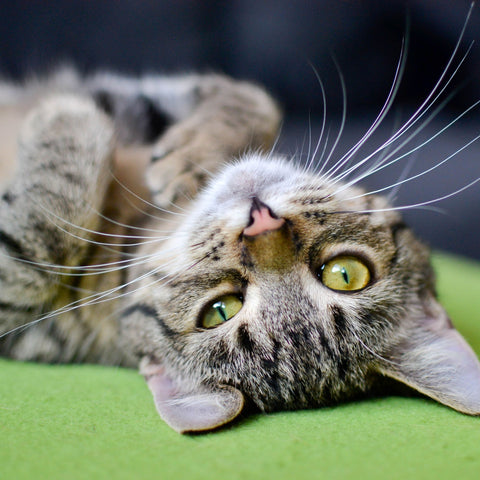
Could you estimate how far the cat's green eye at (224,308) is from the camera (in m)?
1.30

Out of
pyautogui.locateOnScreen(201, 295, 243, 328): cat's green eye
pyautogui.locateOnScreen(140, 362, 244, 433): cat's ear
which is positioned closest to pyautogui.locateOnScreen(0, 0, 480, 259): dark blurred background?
pyautogui.locateOnScreen(201, 295, 243, 328): cat's green eye

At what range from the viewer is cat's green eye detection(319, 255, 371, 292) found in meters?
1.29

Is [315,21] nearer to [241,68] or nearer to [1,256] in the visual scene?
[241,68]

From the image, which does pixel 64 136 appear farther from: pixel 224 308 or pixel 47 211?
pixel 224 308

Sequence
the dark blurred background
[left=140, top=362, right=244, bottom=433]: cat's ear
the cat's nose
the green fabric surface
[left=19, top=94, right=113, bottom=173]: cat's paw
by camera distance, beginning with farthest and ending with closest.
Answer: the dark blurred background
[left=19, top=94, right=113, bottom=173]: cat's paw
the cat's nose
[left=140, top=362, right=244, bottom=433]: cat's ear
the green fabric surface

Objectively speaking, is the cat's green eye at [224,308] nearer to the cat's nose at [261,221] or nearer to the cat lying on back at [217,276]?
the cat lying on back at [217,276]

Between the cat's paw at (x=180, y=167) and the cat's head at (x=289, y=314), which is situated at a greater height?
the cat's paw at (x=180, y=167)

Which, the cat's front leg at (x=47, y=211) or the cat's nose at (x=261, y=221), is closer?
the cat's nose at (x=261, y=221)

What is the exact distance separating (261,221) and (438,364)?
52 cm

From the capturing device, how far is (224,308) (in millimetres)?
1301

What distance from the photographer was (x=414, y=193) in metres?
2.90

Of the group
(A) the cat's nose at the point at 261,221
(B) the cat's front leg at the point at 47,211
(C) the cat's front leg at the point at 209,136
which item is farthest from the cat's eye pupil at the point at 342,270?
(B) the cat's front leg at the point at 47,211

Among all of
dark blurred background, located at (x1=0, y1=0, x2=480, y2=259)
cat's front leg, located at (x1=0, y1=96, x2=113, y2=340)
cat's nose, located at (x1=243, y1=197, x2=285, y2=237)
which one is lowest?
cat's nose, located at (x1=243, y1=197, x2=285, y2=237)

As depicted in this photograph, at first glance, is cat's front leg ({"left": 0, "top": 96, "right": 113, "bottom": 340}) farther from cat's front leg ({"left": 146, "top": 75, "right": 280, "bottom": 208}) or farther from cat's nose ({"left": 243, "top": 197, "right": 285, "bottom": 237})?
cat's nose ({"left": 243, "top": 197, "right": 285, "bottom": 237})
